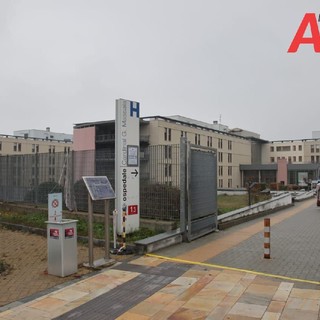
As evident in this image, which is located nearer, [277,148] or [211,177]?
[211,177]

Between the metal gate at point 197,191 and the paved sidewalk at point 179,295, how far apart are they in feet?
6.79

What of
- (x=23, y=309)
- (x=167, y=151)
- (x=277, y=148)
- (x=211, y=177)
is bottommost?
(x=23, y=309)

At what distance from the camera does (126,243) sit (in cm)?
938

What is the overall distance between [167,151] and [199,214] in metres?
2.18

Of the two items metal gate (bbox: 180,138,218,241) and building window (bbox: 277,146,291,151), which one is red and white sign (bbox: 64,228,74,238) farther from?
building window (bbox: 277,146,291,151)

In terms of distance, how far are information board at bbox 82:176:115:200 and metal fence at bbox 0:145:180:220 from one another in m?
3.57

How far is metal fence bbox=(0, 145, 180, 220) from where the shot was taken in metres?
11.7

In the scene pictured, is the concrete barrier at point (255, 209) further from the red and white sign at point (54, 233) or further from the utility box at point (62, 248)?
the red and white sign at point (54, 233)

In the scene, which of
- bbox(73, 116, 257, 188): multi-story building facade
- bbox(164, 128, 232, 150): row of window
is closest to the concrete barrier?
bbox(73, 116, 257, 188): multi-story building facade

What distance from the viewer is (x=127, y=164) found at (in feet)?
34.7

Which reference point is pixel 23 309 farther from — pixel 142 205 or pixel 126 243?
pixel 142 205

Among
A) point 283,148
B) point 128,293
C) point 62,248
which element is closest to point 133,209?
point 62,248

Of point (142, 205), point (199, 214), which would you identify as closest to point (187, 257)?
point (199, 214)

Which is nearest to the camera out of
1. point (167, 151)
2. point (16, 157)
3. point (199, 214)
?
point (199, 214)
